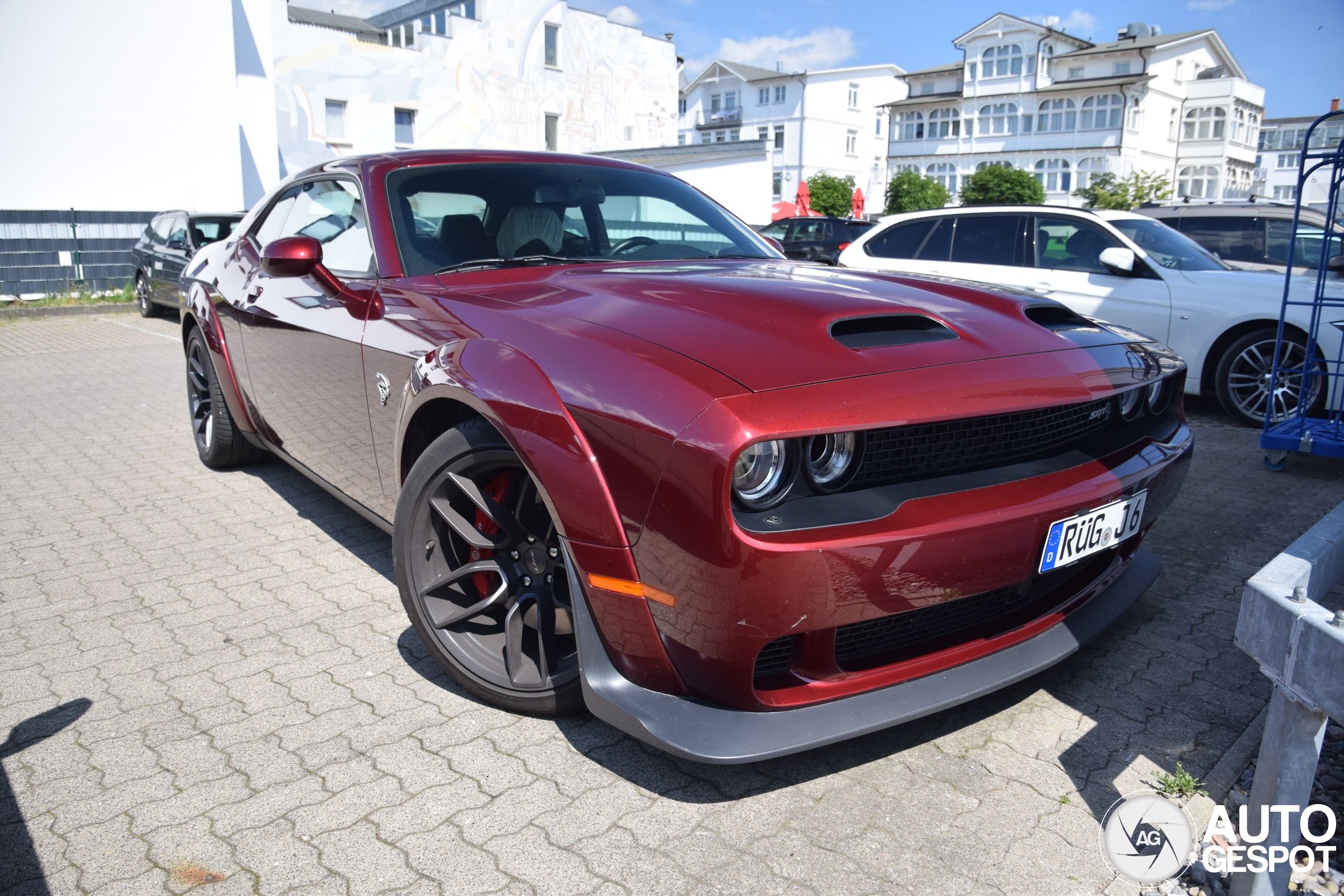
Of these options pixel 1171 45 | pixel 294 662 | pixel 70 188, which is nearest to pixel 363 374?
pixel 294 662

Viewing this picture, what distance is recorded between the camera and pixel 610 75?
38.7 metres

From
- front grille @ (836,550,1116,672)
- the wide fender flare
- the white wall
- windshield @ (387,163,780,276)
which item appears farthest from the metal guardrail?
the white wall

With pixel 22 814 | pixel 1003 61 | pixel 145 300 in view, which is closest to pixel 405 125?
pixel 145 300

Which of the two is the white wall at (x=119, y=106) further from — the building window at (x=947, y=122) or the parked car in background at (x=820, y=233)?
the building window at (x=947, y=122)

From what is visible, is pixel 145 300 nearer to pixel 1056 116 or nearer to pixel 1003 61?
pixel 1056 116

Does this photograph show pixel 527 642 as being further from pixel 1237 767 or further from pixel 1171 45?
pixel 1171 45

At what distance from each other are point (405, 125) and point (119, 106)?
53.4ft

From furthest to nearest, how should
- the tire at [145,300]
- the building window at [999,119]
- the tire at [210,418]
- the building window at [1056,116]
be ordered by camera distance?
the building window at [999,119] < the building window at [1056,116] < the tire at [145,300] < the tire at [210,418]

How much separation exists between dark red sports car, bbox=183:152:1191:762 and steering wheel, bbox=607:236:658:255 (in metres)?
0.02

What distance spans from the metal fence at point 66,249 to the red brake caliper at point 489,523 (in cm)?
1476

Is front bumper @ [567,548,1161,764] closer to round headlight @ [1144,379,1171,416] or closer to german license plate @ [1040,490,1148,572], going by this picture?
german license plate @ [1040,490,1148,572]

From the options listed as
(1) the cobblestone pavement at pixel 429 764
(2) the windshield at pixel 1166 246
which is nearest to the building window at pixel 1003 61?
(2) the windshield at pixel 1166 246

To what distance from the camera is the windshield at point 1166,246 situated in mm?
7133

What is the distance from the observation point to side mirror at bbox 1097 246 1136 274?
6840 millimetres
